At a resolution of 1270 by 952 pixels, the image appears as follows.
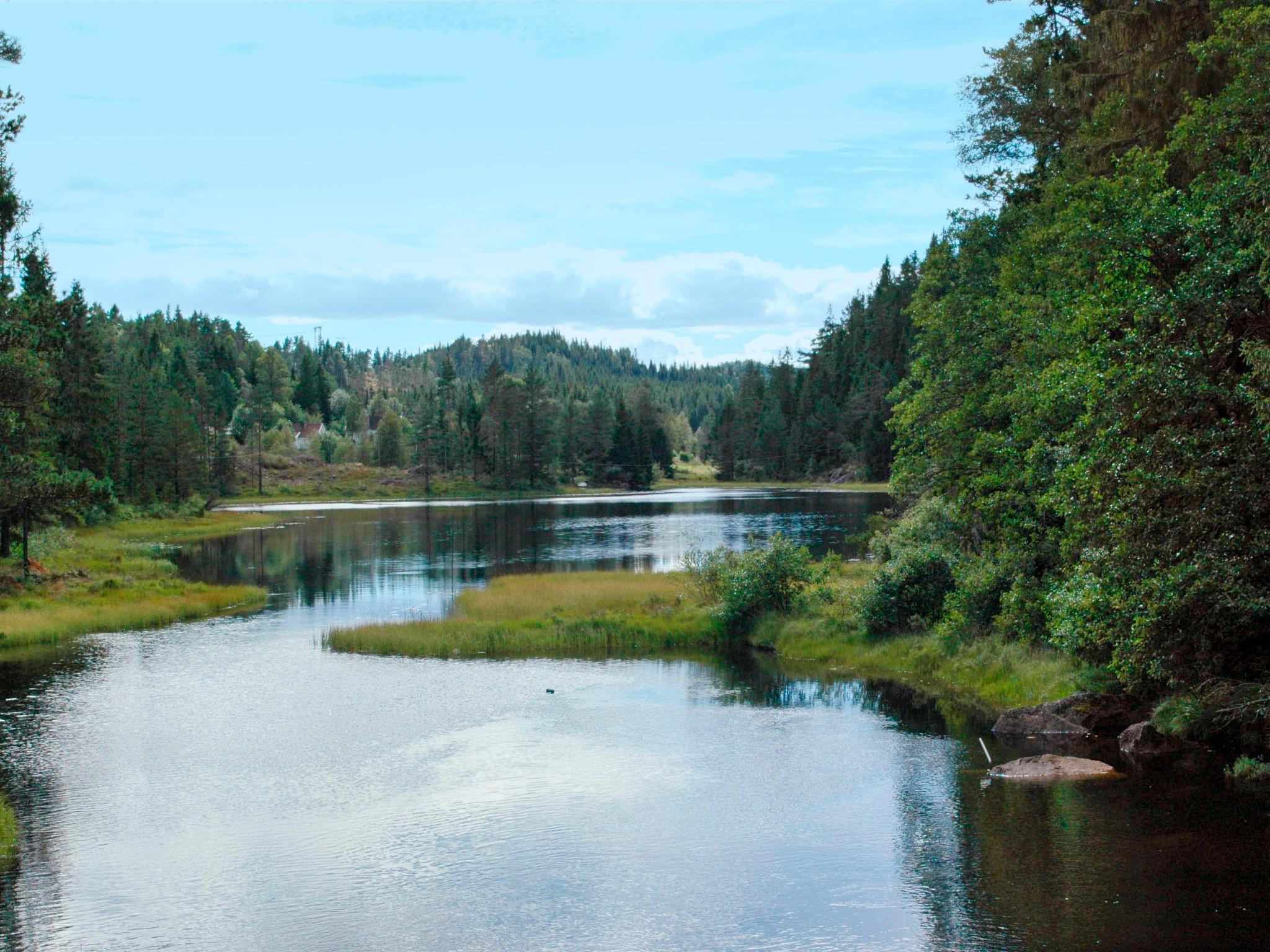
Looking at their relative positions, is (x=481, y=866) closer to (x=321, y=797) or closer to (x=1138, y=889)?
(x=321, y=797)

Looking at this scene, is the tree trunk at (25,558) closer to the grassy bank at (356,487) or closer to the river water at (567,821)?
the river water at (567,821)

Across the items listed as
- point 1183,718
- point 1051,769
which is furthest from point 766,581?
point 1183,718

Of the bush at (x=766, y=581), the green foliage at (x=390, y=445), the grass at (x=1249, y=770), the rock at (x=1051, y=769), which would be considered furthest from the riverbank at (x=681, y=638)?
the green foliage at (x=390, y=445)

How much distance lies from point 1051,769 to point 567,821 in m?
11.1

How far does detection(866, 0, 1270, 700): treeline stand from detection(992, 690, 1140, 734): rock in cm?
73

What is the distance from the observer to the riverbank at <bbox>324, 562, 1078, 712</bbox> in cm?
3216

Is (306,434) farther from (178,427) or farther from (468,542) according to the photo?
(468,542)

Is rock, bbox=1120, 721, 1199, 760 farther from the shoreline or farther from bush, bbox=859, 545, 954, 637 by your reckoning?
the shoreline

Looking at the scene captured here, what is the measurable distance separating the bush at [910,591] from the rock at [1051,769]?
1300 cm

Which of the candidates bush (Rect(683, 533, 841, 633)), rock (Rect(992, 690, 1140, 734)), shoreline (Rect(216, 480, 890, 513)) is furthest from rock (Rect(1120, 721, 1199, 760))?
shoreline (Rect(216, 480, 890, 513))

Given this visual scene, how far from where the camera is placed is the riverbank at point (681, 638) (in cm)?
3216

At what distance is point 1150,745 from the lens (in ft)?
82.8

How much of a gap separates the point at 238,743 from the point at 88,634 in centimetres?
2118

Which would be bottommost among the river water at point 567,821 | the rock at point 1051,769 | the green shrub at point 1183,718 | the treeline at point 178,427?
the river water at point 567,821
